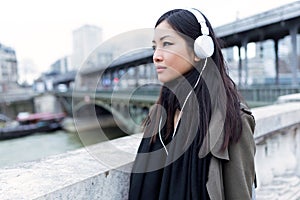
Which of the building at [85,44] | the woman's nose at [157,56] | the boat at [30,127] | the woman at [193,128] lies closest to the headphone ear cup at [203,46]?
the woman at [193,128]

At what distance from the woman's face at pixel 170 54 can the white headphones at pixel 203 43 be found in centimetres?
5

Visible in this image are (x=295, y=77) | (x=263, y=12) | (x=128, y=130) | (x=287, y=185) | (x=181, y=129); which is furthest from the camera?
(x=263, y=12)

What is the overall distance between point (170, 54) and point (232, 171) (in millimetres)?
510

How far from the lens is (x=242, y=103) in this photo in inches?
49.7

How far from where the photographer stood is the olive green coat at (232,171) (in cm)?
108

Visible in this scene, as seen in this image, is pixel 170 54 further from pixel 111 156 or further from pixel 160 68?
pixel 111 156

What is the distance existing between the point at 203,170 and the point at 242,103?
346mm

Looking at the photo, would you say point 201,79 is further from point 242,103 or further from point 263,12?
point 263,12

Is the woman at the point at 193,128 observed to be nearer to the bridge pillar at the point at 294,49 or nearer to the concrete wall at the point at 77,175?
the concrete wall at the point at 77,175

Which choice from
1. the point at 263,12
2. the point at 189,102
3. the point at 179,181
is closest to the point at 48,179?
the point at 179,181

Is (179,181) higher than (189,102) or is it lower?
lower

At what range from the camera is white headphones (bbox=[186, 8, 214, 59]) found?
1179 millimetres

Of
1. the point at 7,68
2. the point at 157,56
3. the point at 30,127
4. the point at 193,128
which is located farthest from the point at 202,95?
the point at 7,68

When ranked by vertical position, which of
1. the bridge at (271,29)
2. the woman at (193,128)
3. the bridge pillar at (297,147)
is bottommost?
the bridge pillar at (297,147)
